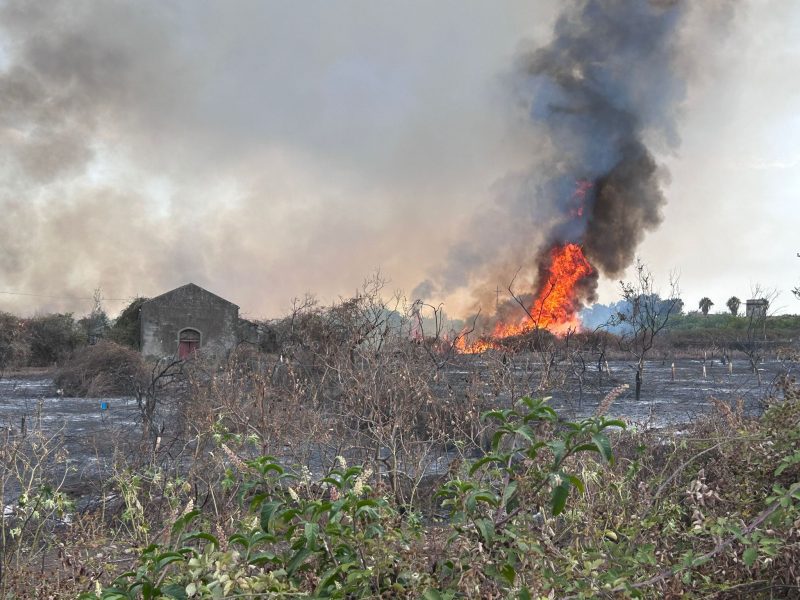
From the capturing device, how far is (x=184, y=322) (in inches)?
1431

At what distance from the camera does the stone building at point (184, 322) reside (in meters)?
36.0

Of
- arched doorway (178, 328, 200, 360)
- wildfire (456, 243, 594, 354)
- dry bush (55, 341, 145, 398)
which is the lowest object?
dry bush (55, 341, 145, 398)

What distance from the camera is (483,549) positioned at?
1.98 meters

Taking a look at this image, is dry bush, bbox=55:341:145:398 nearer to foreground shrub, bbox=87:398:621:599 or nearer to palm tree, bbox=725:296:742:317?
foreground shrub, bbox=87:398:621:599

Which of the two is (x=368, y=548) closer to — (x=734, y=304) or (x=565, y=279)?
(x=565, y=279)

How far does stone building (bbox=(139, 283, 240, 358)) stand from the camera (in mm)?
35969

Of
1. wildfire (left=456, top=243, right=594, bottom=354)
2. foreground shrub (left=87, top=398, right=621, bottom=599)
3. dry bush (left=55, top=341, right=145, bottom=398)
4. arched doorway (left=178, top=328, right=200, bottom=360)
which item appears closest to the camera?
foreground shrub (left=87, top=398, right=621, bottom=599)

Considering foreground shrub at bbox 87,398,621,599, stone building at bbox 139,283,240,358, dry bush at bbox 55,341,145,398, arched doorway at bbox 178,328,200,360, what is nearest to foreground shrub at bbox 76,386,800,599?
foreground shrub at bbox 87,398,621,599

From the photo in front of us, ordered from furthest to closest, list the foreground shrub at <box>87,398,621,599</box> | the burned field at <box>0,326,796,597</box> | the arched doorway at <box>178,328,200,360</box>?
1. the arched doorway at <box>178,328,200,360</box>
2. the burned field at <box>0,326,796,597</box>
3. the foreground shrub at <box>87,398,621,599</box>

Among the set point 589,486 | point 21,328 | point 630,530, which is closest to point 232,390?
point 589,486

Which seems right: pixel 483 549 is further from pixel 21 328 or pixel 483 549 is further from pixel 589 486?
pixel 21 328

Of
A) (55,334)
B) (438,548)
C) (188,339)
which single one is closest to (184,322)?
(188,339)

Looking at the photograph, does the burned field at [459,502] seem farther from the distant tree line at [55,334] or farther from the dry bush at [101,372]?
the distant tree line at [55,334]

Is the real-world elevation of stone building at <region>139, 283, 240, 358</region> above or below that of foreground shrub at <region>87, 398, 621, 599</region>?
above
